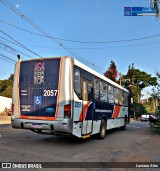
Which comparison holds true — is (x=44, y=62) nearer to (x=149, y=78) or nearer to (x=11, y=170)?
(x=11, y=170)

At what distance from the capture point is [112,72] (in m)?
56.4

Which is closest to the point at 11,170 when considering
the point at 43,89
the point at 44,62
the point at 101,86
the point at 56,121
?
the point at 56,121

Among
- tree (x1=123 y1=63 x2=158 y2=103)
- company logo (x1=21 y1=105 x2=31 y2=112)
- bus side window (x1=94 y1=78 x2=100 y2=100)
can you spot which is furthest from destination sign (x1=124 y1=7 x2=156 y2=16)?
tree (x1=123 y1=63 x2=158 y2=103)

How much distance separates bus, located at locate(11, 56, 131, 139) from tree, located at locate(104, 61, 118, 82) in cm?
4466

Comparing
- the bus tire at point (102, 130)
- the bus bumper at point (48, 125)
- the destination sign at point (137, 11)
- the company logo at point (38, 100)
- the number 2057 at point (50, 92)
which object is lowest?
the bus tire at point (102, 130)

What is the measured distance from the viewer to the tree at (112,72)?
5589 centimetres

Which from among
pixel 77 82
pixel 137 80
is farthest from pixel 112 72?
pixel 77 82

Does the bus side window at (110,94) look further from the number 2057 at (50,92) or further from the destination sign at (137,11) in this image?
the number 2057 at (50,92)

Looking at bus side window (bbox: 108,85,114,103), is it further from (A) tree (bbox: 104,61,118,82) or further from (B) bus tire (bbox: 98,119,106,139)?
(A) tree (bbox: 104,61,118,82)

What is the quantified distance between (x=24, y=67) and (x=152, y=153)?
5.71 metres

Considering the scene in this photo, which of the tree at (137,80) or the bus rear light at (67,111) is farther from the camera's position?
the tree at (137,80)

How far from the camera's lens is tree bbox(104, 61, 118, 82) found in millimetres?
55888

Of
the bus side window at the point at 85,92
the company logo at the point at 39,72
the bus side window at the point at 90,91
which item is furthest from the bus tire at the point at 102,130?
the company logo at the point at 39,72

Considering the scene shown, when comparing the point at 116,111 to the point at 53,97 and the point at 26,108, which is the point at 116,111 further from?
the point at 26,108
